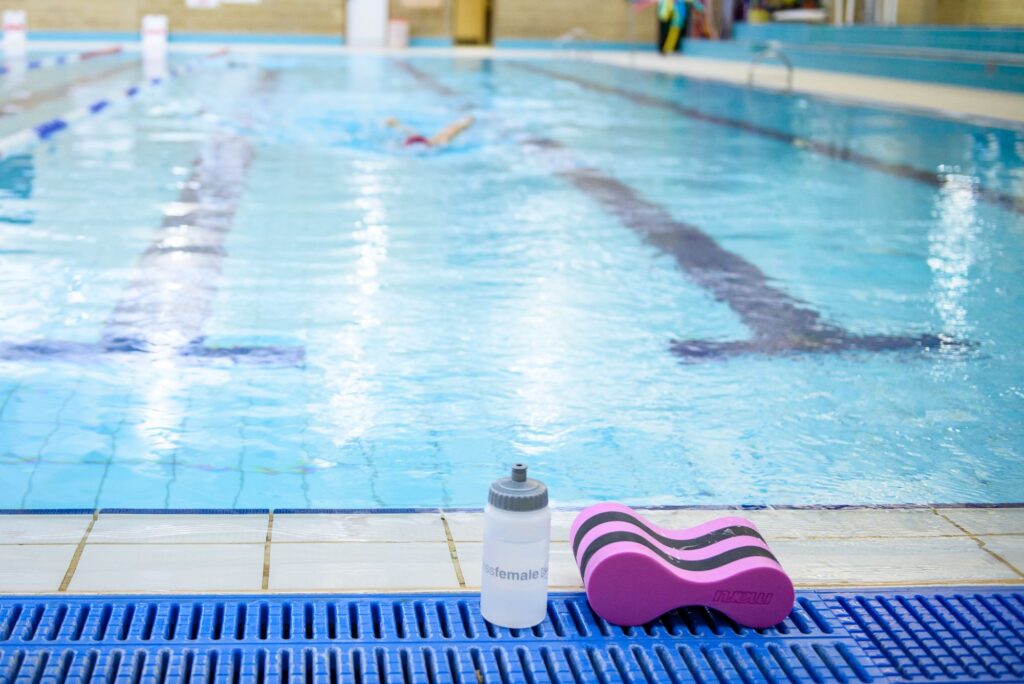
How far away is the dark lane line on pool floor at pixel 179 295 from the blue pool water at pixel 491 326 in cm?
2

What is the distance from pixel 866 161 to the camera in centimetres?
806

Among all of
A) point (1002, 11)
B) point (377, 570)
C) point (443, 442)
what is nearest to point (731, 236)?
point (443, 442)

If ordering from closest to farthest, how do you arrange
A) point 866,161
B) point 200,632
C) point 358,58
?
point 200,632, point 866,161, point 358,58

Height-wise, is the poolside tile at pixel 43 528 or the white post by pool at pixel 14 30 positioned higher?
the white post by pool at pixel 14 30

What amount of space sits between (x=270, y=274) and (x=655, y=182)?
3240mm

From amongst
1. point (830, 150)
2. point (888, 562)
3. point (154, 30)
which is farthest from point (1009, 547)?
point (154, 30)

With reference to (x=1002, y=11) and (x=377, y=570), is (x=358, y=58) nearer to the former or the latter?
(x=1002, y=11)

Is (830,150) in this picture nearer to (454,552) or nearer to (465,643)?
(454,552)

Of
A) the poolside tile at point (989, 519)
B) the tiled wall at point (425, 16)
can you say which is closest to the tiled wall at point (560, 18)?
the tiled wall at point (425, 16)

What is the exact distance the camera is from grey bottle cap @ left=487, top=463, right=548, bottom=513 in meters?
1.74

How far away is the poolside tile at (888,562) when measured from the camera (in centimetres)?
201

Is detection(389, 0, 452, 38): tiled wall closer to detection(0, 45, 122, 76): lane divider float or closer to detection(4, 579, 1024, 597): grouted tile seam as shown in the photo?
detection(0, 45, 122, 76): lane divider float

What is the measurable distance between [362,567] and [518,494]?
0.38m

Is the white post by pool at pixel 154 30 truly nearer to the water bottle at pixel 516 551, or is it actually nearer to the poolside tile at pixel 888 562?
the poolside tile at pixel 888 562
